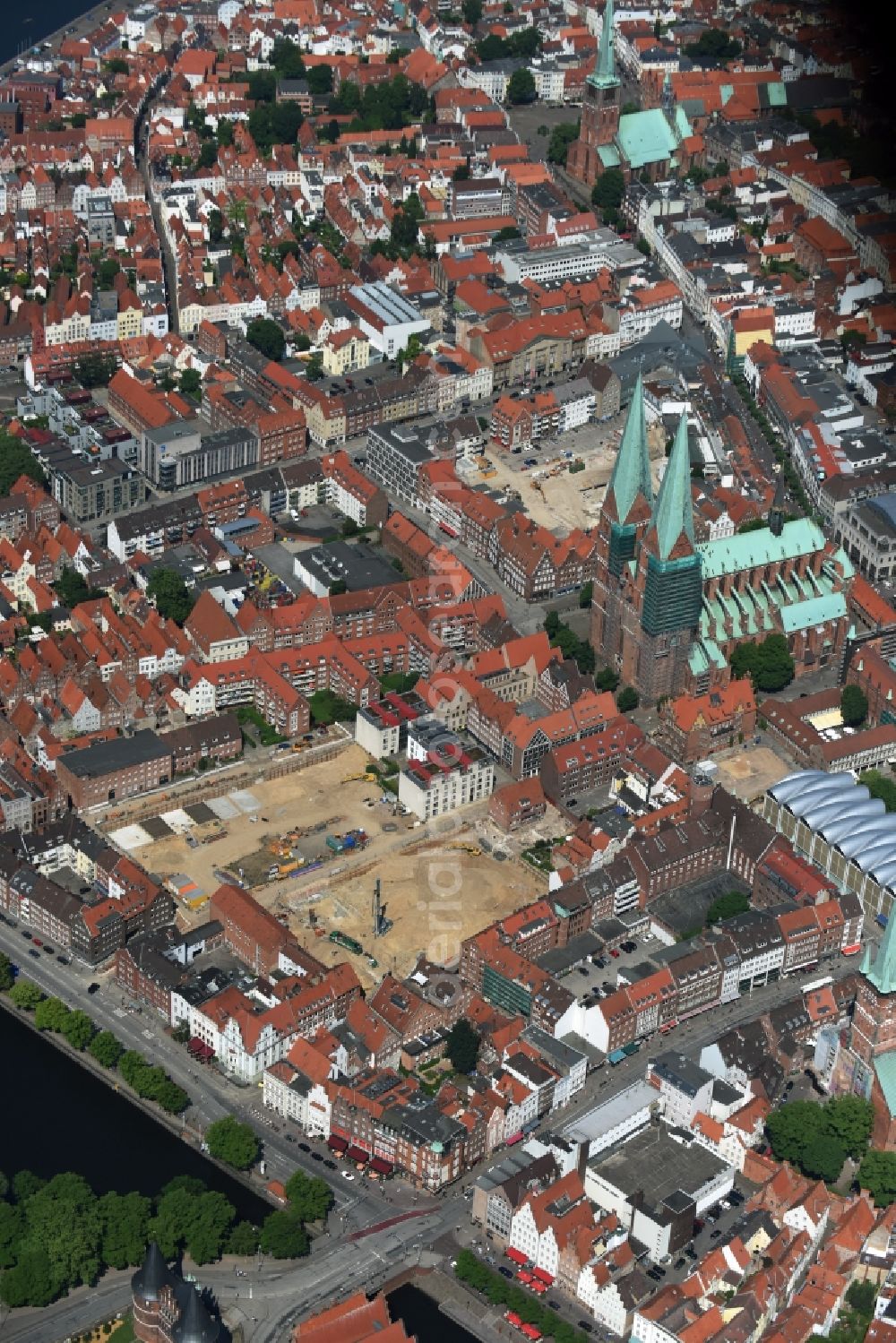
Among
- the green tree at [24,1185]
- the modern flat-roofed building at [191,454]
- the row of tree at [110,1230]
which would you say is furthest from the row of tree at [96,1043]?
the modern flat-roofed building at [191,454]

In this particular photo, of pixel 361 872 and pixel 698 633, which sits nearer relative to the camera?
pixel 361 872

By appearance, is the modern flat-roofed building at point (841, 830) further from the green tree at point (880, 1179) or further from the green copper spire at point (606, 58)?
the green copper spire at point (606, 58)

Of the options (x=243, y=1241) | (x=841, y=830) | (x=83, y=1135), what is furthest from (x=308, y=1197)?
(x=841, y=830)

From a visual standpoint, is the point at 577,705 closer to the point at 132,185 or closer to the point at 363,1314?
the point at 363,1314

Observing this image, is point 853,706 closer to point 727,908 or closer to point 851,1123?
point 727,908

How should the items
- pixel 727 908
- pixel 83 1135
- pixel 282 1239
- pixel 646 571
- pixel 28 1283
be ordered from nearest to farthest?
pixel 28 1283, pixel 282 1239, pixel 83 1135, pixel 727 908, pixel 646 571

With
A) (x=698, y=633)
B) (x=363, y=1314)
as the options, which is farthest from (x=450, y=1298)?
(x=698, y=633)
